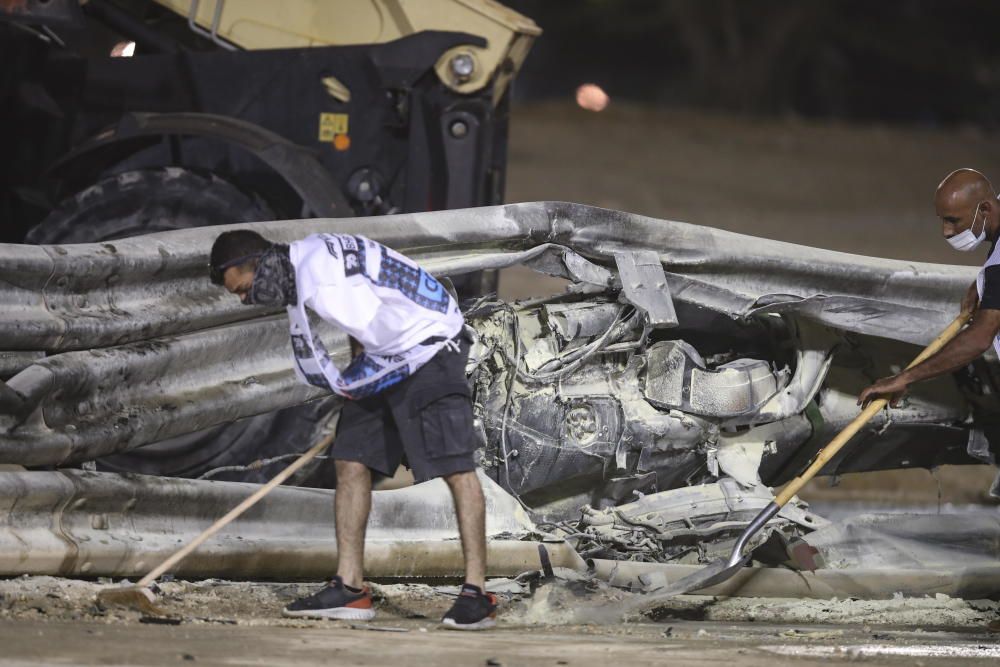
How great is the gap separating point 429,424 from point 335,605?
0.63m

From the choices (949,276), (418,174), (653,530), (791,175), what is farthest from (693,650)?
(791,175)

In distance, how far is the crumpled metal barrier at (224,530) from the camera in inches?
166

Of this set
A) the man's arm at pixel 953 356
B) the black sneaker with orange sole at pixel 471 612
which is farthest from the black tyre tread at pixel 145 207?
the man's arm at pixel 953 356

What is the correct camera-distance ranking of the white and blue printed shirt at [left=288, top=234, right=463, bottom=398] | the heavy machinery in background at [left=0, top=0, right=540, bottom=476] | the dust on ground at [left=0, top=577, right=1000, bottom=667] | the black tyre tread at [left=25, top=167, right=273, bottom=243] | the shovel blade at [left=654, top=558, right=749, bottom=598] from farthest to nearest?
1. the heavy machinery in background at [left=0, top=0, right=540, bottom=476]
2. the black tyre tread at [left=25, top=167, right=273, bottom=243]
3. the shovel blade at [left=654, top=558, right=749, bottom=598]
4. the white and blue printed shirt at [left=288, top=234, right=463, bottom=398]
5. the dust on ground at [left=0, top=577, right=1000, bottom=667]

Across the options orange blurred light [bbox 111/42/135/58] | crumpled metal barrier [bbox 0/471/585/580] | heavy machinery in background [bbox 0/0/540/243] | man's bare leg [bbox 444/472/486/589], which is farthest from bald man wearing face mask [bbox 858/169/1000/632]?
orange blurred light [bbox 111/42/135/58]

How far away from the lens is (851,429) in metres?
5.08

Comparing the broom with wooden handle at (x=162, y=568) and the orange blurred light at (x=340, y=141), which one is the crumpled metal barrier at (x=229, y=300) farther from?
the orange blurred light at (x=340, y=141)

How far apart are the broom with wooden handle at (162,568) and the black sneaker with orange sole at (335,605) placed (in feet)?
1.18

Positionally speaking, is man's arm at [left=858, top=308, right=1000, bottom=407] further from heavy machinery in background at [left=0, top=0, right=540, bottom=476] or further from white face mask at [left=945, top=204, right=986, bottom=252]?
heavy machinery in background at [left=0, top=0, right=540, bottom=476]

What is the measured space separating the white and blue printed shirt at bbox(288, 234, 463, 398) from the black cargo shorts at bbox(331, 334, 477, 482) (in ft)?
0.23

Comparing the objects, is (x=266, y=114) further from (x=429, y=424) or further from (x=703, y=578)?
(x=703, y=578)

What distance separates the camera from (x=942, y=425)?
5.71 m

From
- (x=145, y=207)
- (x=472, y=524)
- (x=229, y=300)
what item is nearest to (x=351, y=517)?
(x=472, y=524)

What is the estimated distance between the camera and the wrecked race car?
4.34 metres
